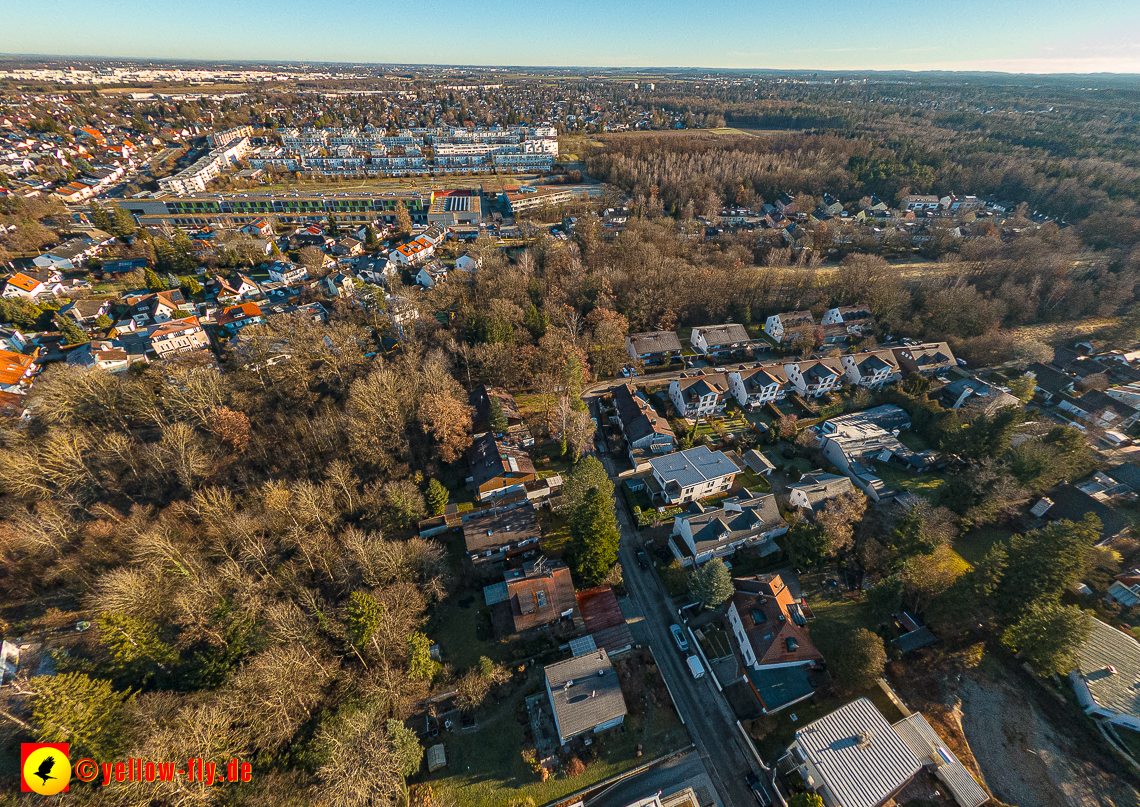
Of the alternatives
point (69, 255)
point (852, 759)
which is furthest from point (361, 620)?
point (69, 255)

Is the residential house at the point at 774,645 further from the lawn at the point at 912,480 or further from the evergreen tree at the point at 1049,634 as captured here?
the lawn at the point at 912,480

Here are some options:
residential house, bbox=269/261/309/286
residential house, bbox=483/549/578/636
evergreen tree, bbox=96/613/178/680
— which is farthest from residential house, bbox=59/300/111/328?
residential house, bbox=483/549/578/636

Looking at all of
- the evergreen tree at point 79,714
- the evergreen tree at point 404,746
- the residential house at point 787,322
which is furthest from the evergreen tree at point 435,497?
the residential house at point 787,322

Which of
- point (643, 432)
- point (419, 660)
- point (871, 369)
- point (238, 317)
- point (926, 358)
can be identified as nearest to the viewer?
point (419, 660)

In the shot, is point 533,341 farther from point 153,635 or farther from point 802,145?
point 802,145

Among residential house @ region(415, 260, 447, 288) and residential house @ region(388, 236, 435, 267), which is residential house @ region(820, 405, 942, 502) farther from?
residential house @ region(388, 236, 435, 267)

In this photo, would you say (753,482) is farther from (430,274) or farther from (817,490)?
(430,274)

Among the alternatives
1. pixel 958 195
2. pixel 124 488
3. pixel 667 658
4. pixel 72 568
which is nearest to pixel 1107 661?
pixel 667 658
